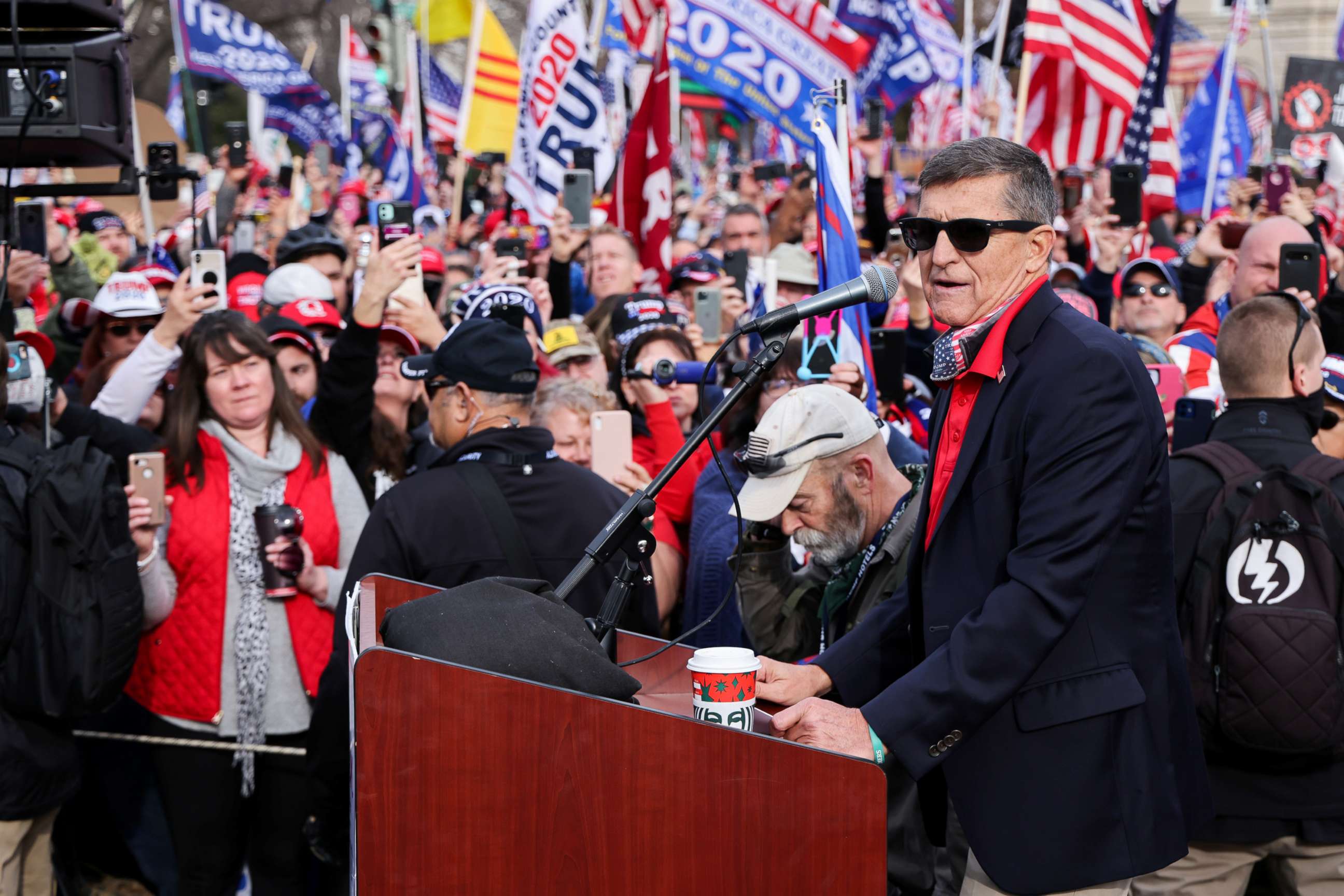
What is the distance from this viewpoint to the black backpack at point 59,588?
422 cm

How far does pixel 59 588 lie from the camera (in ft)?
14.0

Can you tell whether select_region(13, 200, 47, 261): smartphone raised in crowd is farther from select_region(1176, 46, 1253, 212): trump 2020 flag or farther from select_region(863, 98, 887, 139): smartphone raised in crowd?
select_region(1176, 46, 1253, 212): trump 2020 flag

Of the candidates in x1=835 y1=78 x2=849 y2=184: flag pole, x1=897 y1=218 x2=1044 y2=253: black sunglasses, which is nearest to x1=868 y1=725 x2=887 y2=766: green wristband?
x1=897 y1=218 x2=1044 y2=253: black sunglasses

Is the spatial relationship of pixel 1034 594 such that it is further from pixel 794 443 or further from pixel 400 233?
pixel 400 233

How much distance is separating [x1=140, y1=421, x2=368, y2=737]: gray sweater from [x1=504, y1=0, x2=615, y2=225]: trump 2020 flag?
4.55 metres

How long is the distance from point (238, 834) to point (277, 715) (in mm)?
450

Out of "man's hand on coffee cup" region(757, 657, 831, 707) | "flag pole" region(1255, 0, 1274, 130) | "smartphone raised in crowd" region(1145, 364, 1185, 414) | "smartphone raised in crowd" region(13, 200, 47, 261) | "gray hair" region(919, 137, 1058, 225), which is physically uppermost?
"flag pole" region(1255, 0, 1274, 130)

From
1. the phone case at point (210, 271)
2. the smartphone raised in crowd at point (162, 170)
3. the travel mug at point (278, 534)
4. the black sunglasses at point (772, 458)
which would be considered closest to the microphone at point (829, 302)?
the black sunglasses at point (772, 458)

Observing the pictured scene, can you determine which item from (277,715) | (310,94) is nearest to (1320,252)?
(277,715)

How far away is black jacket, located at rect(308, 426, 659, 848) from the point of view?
3984 millimetres

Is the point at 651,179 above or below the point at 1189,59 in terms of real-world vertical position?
below

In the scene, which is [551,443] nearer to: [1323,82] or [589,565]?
[589,565]

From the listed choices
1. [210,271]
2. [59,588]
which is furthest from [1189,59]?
[59,588]

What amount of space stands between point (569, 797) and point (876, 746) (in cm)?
61
